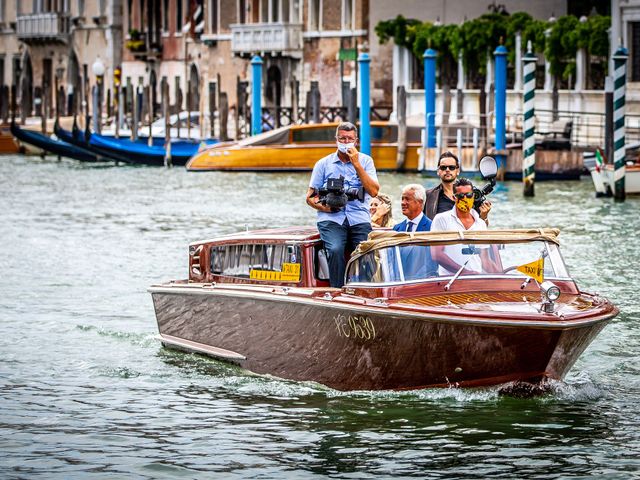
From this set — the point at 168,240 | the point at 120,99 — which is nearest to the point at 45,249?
the point at 168,240

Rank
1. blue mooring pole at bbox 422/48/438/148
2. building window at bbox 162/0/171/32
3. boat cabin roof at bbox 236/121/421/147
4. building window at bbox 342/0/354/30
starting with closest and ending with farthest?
blue mooring pole at bbox 422/48/438/148
boat cabin roof at bbox 236/121/421/147
building window at bbox 342/0/354/30
building window at bbox 162/0/171/32

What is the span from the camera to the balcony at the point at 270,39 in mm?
45844

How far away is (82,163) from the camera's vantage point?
130 feet

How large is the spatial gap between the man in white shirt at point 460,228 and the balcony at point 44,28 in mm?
48990

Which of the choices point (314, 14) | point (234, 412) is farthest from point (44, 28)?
point (234, 412)

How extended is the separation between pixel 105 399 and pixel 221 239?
139 cm

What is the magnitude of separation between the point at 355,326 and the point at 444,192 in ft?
4.50

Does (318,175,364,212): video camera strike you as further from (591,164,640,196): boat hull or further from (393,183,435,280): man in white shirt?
(591,164,640,196): boat hull

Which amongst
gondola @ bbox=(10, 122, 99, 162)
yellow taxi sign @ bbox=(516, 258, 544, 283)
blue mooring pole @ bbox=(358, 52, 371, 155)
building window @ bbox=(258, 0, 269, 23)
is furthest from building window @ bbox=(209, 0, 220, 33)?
yellow taxi sign @ bbox=(516, 258, 544, 283)

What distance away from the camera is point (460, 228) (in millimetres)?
9805

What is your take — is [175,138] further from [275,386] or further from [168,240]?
[275,386]

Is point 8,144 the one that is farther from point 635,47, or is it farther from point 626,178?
point 626,178

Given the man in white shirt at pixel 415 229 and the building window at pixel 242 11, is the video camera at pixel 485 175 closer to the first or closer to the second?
the man in white shirt at pixel 415 229

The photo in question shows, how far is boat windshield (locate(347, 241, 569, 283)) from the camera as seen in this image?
9.47 metres
